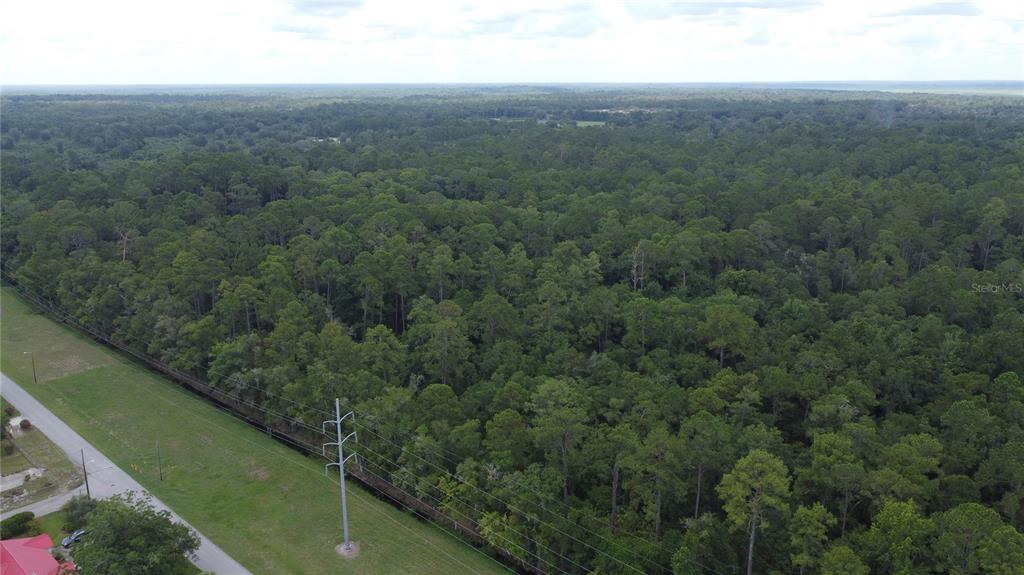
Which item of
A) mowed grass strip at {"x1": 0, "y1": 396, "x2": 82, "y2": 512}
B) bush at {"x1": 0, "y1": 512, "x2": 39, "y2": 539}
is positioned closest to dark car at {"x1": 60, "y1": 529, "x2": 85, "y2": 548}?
bush at {"x1": 0, "y1": 512, "x2": 39, "y2": 539}

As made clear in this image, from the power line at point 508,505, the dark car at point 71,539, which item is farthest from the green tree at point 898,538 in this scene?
the dark car at point 71,539

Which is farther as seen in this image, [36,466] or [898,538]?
[36,466]

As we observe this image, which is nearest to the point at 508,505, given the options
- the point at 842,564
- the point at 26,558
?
the point at 842,564

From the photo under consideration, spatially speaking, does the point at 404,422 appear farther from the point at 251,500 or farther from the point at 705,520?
the point at 705,520

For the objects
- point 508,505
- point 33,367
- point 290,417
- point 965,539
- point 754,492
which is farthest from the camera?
point 33,367

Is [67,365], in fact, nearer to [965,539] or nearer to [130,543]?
[130,543]
